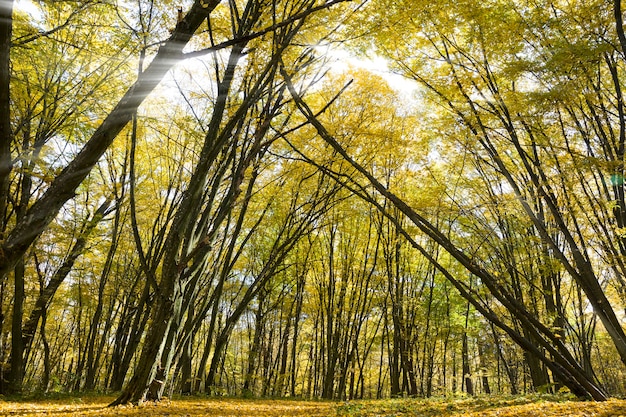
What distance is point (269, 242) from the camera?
16703 mm

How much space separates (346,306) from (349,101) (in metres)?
8.69

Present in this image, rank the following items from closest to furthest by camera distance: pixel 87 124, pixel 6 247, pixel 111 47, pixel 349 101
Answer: pixel 6 247, pixel 111 47, pixel 87 124, pixel 349 101

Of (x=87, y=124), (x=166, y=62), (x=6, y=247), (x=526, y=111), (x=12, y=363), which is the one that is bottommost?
(x=12, y=363)

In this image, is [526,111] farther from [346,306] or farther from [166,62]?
[346,306]

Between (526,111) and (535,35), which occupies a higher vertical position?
(535,35)

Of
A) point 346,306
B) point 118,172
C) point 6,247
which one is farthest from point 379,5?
point 346,306

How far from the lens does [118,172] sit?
10.9 metres

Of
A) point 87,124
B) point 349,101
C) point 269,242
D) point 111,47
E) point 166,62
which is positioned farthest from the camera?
point 269,242

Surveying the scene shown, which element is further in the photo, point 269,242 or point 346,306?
point 269,242

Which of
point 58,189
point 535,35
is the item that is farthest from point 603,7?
point 58,189

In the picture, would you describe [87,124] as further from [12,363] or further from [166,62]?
[166,62]

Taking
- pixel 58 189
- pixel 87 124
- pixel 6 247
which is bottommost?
pixel 6 247

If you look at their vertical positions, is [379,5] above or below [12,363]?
above

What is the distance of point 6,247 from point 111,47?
21.4ft
